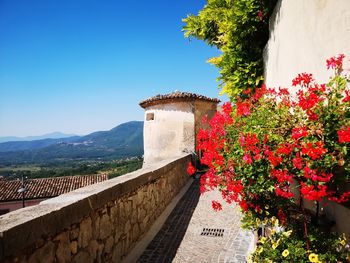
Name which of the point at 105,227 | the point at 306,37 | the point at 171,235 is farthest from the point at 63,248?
the point at 306,37

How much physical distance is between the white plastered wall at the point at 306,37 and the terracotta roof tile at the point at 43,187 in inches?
1288

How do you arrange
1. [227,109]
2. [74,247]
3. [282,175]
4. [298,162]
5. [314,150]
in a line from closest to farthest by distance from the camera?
[314,150], [298,162], [282,175], [74,247], [227,109]

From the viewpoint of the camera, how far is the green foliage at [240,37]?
6.06m

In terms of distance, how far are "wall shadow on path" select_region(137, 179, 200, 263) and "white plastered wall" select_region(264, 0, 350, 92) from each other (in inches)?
156

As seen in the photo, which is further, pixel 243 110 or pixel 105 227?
pixel 105 227

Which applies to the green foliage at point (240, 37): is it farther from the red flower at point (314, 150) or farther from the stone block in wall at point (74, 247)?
the stone block in wall at point (74, 247)

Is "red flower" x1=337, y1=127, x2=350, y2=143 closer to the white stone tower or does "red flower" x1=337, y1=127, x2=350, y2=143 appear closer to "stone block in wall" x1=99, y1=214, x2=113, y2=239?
"stone block in wall" x1=99, y1=214, x2=113, y2=239

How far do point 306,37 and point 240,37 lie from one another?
2965mm

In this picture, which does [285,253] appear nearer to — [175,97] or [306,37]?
[306,37]

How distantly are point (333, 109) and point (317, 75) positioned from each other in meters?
Result: 1.36

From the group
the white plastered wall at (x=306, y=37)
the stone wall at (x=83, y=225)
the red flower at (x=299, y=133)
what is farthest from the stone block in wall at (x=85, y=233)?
Result: the white plastered wall at (x=306, y=37)

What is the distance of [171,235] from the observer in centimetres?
607

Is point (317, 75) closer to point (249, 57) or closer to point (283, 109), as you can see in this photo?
point (283, 109)

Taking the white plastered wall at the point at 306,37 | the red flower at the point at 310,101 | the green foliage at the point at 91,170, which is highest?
the white plastered wall at the point at 306,37
